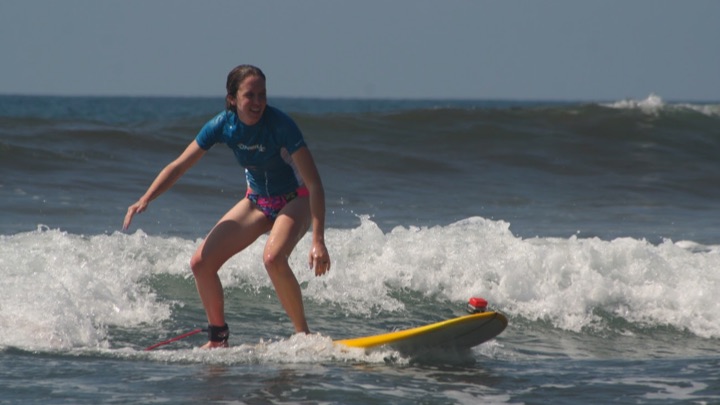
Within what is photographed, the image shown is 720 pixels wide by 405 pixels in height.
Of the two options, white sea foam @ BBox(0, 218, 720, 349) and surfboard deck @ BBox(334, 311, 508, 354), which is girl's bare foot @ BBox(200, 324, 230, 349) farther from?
white sea foam @ BBox(0, 218, 720, 349)

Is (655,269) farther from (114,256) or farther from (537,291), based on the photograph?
(114,256)

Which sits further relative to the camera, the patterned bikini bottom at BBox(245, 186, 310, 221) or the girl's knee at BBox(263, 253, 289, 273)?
the patterned bikini bottom at BBox(245, 186, 310, 221)

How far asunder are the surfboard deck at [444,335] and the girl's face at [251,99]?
1.53 meters

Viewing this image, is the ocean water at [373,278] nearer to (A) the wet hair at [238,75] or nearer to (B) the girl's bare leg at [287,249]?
(B) the girl's bare leg at [287,249]

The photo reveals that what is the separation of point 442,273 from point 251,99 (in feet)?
13.3

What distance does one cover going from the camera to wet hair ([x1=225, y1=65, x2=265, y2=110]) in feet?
20.4

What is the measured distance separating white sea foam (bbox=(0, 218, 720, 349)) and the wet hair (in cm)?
249

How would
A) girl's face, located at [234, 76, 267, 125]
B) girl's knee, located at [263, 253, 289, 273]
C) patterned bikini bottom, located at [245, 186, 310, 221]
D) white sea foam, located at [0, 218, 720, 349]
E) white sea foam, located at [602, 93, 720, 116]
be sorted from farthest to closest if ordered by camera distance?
white sea foam, located at [602, 93, 720, 116]
white sea foam, located at [0, 218, 720, 349]
patterned bikini bottom, located at [245, 186, 310, 221]
girl's knee, located at [263, 253, 289, 273]
girl's face, located at [234, 76, 267, 125]

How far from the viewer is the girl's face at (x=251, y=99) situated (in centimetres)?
618

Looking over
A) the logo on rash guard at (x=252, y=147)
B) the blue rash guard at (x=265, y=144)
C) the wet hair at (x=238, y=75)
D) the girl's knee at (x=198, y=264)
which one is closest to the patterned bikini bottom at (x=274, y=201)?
the blue rash guard at (x=265, y=144)

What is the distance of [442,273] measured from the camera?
9.82 metres

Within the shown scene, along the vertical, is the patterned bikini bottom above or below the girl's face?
below

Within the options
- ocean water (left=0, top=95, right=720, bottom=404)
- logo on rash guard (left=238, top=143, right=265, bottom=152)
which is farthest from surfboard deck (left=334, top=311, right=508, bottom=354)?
logo on rash guard (left=238, top=143, right=265, bottom=152)

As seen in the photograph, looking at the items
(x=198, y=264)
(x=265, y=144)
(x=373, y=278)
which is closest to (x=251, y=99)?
(x=265, y=144)
